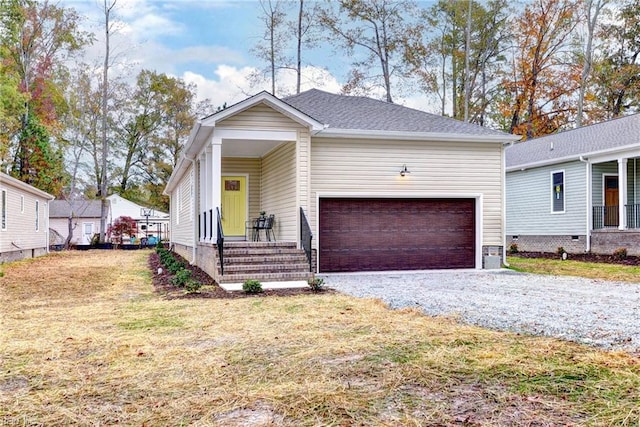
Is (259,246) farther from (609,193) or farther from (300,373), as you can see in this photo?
(609,193)

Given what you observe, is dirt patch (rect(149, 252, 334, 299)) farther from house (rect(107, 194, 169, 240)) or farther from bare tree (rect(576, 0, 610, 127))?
house (rect(107, 194, 169, 240))

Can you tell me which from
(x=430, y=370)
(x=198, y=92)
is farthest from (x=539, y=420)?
(x=198, y=92)

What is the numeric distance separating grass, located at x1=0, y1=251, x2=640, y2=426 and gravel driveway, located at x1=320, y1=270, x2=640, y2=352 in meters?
Result: 0.61

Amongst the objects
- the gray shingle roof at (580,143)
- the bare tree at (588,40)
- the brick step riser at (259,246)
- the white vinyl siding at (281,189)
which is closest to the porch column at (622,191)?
the gray shingle roof at (580,143)

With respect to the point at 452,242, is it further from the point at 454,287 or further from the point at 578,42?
the point at 578,42

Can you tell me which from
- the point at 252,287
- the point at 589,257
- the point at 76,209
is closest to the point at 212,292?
the point at 252,287

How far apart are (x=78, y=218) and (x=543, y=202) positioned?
101ft

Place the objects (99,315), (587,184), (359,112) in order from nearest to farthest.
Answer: (99,315) → (359,112) → (587,184)

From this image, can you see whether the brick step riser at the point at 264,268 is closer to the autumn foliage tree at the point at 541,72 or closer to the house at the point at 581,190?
the house at the point at 581,190

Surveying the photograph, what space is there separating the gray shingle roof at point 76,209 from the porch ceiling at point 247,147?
26826 mm

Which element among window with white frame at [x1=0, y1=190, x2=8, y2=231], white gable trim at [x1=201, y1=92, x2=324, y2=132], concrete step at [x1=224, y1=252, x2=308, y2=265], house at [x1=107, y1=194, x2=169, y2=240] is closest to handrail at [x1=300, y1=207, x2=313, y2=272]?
concrete step at [x1=224, y1=252, x2=308, y2=265]

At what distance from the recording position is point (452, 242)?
1289cm

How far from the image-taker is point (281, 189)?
1244 centimetres

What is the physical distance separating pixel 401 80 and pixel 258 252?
19352 millimetres
